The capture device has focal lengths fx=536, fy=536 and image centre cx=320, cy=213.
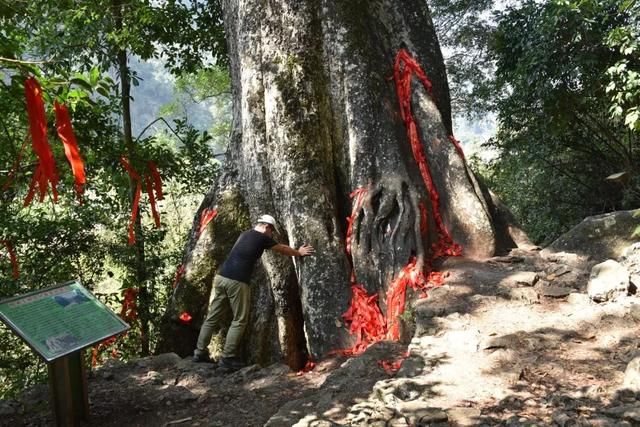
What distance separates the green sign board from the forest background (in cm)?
194

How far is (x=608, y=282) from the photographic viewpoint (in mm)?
4160

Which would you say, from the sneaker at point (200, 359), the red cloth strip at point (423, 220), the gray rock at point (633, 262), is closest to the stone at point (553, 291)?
the gray rock at point (633, 262)

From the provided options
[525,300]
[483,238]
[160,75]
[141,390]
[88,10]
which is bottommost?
[141,390]

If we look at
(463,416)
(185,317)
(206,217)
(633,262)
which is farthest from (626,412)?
(206,217)

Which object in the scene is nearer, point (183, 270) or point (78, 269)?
point (183, 270)

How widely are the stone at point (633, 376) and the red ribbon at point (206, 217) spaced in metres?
4.72

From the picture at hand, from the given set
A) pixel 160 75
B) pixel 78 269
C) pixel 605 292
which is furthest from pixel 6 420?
pixel 160 75

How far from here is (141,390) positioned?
Answer: 196 inches

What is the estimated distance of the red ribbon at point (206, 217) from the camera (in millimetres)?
6556

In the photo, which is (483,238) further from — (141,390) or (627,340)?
(141,390)

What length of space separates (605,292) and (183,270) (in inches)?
180

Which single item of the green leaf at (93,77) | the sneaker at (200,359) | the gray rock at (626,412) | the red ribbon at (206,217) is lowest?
the gray rock at (626,412)

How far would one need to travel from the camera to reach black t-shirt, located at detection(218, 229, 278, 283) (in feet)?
18.0

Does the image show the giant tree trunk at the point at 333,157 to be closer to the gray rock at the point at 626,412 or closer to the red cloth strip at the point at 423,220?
the red cloth strip at the point at 423,220
